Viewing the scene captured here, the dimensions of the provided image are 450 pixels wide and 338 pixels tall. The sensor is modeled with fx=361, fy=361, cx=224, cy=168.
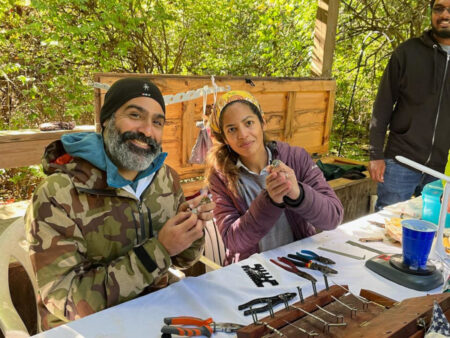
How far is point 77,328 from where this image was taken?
1123 millimetres

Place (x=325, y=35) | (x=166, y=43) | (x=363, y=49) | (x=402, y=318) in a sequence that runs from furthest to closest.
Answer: (x=166, y=43) < (x=363, y=49) < (x=325, y=35) < (x=402, y=318)

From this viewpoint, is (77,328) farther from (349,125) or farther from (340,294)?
(349,125)

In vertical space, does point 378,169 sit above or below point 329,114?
below

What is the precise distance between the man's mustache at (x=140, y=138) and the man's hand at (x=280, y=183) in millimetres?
562

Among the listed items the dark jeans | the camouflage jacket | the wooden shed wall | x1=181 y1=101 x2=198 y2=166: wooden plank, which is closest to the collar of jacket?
the camouflage jacket

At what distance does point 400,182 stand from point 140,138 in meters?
2.42

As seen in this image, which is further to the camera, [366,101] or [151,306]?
[366,101]

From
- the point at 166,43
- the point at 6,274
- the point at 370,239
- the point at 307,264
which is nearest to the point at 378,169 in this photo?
the point at 370,239

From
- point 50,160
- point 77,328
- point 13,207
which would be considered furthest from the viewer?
point 13,207

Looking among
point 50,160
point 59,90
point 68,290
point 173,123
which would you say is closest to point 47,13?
point 59,90

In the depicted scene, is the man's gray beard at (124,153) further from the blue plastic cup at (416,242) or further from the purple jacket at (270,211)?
the blue plastic cup at (416,242)

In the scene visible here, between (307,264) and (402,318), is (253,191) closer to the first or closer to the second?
(307,264)

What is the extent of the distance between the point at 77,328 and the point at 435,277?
4.40ft

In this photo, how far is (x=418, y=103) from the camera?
3088 mm
